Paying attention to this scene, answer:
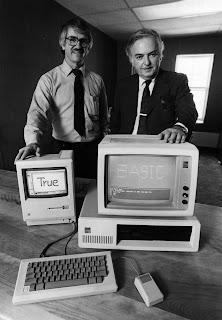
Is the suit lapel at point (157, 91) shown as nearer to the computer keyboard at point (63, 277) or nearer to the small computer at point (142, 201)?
the small computer at point (142, 201)

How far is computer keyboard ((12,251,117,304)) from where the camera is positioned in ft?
2.12

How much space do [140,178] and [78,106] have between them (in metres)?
1.06

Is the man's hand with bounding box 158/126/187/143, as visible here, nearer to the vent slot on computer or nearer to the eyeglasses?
the vent slot on computer

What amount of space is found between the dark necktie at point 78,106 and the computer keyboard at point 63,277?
1098 mm

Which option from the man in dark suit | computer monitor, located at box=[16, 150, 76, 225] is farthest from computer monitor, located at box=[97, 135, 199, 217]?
the man in dark suit

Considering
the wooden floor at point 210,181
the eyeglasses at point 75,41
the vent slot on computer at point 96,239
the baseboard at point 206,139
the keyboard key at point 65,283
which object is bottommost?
the wooden floor at point 210,181

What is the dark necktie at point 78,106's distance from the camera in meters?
1.70

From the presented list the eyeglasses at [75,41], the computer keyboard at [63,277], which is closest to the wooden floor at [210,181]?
the eyeglasses at [75,41]

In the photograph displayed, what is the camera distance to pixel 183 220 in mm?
812

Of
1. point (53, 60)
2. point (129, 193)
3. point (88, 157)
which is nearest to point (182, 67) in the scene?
point (53, 60)

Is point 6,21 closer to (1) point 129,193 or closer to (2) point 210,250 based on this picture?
(1) point 129,193

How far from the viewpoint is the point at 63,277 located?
27.3 inches

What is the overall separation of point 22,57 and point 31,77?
223 mm

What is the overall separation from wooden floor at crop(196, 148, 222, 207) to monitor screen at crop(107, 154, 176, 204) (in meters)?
1.63
